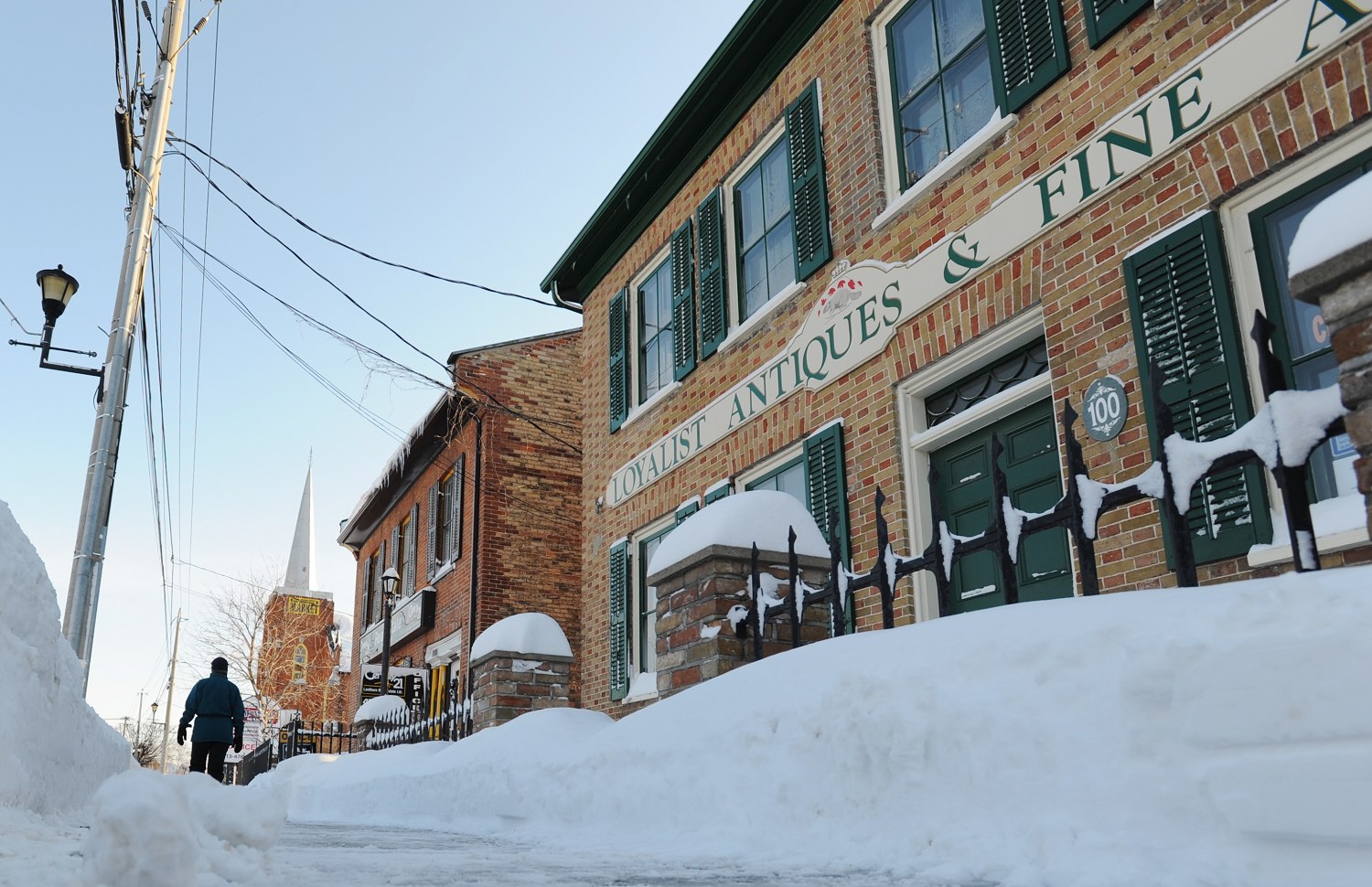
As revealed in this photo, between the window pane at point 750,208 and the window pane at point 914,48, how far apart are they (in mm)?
2019

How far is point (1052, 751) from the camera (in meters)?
2.73

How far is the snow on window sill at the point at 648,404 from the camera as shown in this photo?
403 inches

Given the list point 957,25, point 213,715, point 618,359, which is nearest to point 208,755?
point 213,715

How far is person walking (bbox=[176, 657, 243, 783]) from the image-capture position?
9.93 metres

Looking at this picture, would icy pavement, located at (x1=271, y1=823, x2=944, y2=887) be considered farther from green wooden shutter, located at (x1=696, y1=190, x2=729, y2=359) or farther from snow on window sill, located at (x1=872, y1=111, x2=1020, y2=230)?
green wooden shutter, located at (x1=696, y1=190, x2=729, y2=359)

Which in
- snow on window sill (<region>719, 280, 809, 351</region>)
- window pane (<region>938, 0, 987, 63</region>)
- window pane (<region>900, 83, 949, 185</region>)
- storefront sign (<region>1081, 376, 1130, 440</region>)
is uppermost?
window pane (<region>938, 0, 987, 63</region>)

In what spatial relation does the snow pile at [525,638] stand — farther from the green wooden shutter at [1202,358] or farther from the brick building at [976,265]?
the green wooden shutter at [1202,358]

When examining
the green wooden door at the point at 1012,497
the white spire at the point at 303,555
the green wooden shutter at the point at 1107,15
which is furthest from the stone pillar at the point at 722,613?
the white spire at the point at 303,555

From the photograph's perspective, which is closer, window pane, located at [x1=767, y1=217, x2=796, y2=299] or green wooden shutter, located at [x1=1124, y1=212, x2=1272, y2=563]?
green wooden shutter, located at [x1=1124, y1=212, x2=1272, y2=563]

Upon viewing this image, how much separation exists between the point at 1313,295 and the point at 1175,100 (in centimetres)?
318

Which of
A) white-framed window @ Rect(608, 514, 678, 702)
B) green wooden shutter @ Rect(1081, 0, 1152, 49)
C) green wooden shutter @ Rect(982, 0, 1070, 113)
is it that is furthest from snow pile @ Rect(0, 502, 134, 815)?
white-framed window @ Rect(608, 514, 678, 702)

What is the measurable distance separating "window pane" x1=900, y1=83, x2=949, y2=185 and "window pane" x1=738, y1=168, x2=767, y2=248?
2005 mm

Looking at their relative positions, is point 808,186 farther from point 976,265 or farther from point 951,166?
point 976,265

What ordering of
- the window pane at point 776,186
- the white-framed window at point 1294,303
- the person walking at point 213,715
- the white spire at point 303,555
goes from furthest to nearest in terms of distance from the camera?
the white spire at point 303,555 → the person walking at point 213,715 → the window pane at point 776,186 → the white-framed window at point 1294,303
